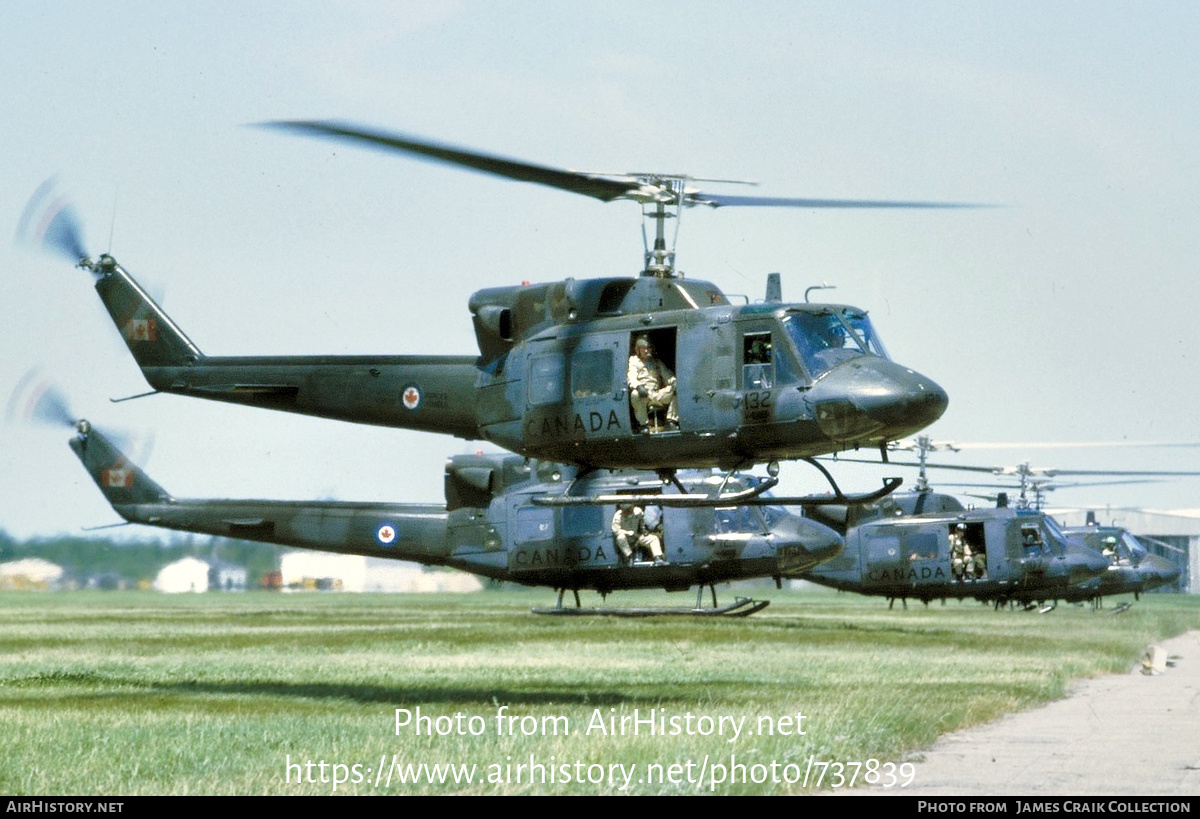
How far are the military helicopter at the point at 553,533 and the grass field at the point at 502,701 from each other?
3.79 feet

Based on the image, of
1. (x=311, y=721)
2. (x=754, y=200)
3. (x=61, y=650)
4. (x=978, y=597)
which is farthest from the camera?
(x=978, y=597)

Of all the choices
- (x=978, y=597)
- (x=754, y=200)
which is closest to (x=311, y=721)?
(x=754, y=200)

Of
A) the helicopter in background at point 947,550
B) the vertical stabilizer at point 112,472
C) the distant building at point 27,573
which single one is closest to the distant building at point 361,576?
the distant building at point 27,573

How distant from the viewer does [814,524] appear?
28.0 meters

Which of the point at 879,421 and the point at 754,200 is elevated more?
the point at 754,200

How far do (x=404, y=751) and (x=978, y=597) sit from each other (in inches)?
964

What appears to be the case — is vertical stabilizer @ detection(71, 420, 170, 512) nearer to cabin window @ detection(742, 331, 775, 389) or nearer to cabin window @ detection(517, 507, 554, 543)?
cabin window @ detection(517, 507, 554, 543)

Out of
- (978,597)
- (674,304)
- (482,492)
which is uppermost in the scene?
(674,304)

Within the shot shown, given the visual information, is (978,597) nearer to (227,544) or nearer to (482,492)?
(482,492)

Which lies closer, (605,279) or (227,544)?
(605,279)

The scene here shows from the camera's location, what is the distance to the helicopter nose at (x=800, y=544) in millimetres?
27188

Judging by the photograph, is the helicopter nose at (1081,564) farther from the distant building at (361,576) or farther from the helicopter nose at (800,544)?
the distant building at (361,576)

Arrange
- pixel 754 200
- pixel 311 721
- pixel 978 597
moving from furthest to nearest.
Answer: pixel 978 597 < pixel 754 200 < pixel 311 721

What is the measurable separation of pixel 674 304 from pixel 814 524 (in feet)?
39.8
